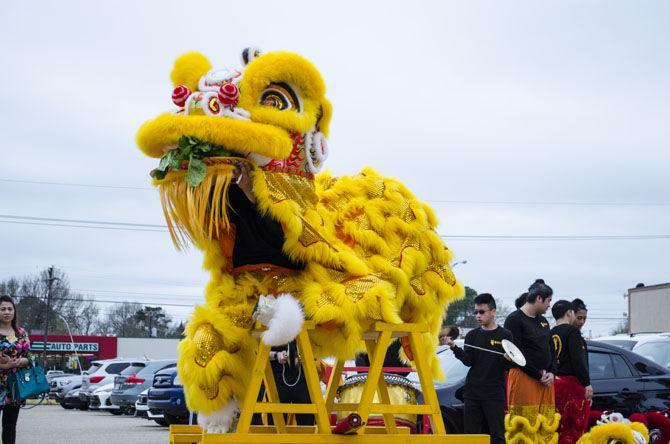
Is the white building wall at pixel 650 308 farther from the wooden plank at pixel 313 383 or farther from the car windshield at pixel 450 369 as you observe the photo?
the wooden plank at pixel 313 383

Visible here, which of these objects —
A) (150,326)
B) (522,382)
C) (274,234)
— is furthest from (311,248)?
(150,326)

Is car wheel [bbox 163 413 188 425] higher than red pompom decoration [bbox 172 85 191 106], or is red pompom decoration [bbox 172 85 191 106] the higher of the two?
red pompom decoration [bbox 172 85 191 106]

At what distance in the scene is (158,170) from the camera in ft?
17.6

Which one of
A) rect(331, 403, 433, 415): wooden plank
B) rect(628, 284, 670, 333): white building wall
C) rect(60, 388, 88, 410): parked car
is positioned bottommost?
rect(60, 388, 88, 410): parked car

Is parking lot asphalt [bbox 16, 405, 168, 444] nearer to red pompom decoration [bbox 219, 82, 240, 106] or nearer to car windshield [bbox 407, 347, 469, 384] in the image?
car windshield [bbox 407, 347, 469, 384]

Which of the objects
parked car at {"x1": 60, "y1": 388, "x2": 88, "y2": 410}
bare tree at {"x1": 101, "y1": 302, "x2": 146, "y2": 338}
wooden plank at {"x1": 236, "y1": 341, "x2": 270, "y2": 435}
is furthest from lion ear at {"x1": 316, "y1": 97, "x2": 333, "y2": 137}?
bare tree at {"x1": 101, "y1": 302, "x2": 146, "y2": 338}

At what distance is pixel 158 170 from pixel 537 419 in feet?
16.9

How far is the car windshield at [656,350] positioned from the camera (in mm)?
14102

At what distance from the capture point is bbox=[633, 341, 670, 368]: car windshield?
14102 millimetres

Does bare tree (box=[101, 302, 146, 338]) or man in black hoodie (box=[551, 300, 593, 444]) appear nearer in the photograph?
man in black hoodie (box=[551, 300, 593, 444])

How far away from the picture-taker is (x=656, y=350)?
1421 centimetres

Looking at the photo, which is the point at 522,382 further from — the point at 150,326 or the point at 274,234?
the point at 150,326

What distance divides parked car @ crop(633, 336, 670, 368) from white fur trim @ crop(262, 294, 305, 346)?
10.3m

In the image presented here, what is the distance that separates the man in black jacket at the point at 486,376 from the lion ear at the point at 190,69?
374 cm
